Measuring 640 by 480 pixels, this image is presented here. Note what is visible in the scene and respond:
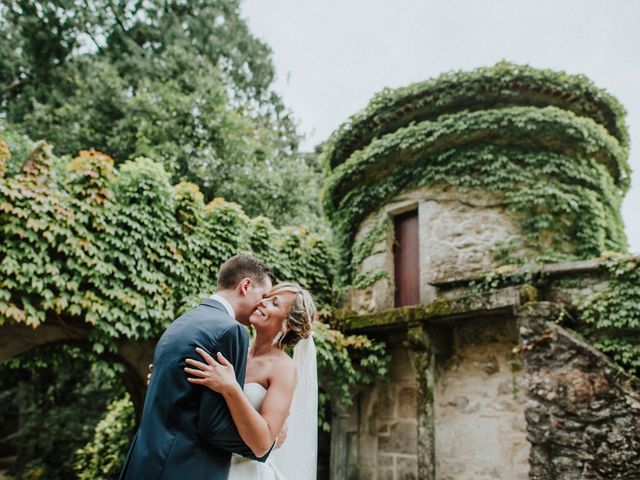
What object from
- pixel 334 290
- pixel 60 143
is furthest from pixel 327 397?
pixel 60 143

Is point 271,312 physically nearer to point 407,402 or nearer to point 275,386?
point 275,386

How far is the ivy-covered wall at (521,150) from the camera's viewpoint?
7.71 metres

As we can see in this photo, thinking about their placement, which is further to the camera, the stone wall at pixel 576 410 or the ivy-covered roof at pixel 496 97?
the ivy-covered roof at pixel 496 97

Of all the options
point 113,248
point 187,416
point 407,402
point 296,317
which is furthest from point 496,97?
point 187,416

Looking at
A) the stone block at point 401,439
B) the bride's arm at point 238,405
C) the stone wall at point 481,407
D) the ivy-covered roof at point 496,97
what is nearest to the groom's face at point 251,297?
the bride's arm at point 238,405

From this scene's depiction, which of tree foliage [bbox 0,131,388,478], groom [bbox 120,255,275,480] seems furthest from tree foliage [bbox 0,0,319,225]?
groom [bbox 120,255,275,480]

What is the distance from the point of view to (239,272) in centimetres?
250

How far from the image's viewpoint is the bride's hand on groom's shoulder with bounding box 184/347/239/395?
1.91 m

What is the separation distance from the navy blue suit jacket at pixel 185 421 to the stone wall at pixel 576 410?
4.55m

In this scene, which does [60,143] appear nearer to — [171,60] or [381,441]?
[171,60]

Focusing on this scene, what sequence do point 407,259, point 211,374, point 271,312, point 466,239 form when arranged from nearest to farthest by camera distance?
point 211,374 < point 271,312 < point 466,239 < point 407,259

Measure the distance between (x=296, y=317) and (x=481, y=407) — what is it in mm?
5422

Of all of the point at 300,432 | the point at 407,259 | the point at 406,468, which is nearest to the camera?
the point at 300,432

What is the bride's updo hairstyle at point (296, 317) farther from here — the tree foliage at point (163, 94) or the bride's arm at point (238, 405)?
the tree foliage at point (163, 94)
